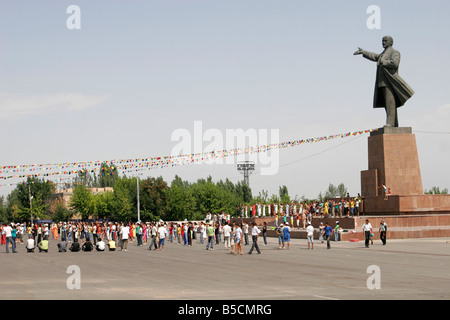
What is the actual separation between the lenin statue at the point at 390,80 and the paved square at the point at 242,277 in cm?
Result: 1657

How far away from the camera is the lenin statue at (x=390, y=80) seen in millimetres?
42438

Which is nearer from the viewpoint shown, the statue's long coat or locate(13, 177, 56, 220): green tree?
the statue's long coat

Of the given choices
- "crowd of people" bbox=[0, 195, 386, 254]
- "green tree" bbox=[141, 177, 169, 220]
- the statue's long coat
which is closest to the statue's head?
the statue's long coat

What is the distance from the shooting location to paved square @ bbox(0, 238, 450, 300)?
13.8 m

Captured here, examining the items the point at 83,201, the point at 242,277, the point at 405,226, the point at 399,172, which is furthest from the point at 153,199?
the point at 242,277

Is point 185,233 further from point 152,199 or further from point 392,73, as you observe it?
point 152,199

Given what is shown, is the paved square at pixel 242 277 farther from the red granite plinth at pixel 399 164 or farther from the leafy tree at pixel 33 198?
the leafy tree at pixel 33 198

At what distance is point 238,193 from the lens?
114812 mm

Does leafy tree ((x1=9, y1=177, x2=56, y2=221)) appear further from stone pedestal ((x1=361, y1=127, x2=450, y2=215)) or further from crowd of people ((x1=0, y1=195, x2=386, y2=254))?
stone pedestal ((x1=361, y1=127, x2=450, y2=215))

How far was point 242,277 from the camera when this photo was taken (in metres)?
17.9

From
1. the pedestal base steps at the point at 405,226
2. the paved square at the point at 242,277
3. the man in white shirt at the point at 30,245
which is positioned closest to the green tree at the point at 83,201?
the pedestal base steps at the point at 405,226

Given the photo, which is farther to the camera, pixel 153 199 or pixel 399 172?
pixel 153 199

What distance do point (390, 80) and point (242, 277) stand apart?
92.3 ft

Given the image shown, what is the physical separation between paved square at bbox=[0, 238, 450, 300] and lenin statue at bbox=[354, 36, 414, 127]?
16.6 meters
